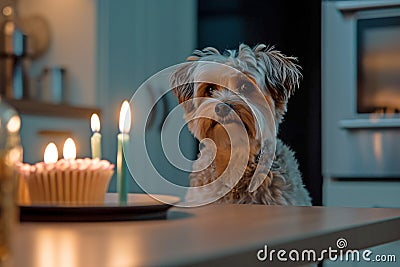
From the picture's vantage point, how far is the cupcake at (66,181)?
728mm

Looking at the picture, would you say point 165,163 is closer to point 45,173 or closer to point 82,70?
point 82,70

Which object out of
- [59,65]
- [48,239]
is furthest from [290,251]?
[59,65]

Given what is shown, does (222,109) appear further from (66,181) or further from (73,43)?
(73,43)

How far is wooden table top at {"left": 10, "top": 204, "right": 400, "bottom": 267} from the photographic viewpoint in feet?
1.38

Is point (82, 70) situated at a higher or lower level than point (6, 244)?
higher

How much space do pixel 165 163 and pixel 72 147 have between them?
1883 millimetres

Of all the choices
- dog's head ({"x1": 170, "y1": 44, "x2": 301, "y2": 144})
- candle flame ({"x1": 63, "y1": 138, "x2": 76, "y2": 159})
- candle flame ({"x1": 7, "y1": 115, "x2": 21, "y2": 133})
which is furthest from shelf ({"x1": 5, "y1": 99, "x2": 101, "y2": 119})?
candle flame ({"x1": 7, "y1": 115, "x2": 21, "y2": 133})

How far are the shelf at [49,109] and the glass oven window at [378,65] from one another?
111cm

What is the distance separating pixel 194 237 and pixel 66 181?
0.25 meters

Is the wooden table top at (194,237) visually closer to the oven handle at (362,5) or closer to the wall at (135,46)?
the oven handle at (362,5)

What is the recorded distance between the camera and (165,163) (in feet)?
9.10

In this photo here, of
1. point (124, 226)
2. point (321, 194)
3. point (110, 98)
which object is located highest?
point (110, 98)

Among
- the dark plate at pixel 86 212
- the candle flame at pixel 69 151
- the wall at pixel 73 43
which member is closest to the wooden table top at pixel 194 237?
the dark plate at pixel 86 212

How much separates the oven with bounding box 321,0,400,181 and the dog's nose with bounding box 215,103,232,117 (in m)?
0.55
